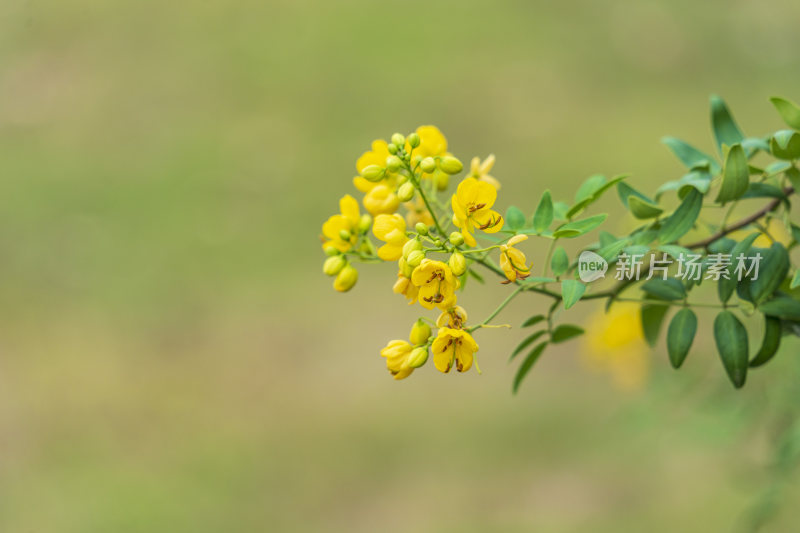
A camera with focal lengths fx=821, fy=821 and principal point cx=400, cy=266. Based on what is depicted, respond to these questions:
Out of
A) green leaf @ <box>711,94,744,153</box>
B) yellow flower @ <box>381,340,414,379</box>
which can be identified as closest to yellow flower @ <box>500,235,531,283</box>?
yellow flower @ <box>381,340,414,379</box>

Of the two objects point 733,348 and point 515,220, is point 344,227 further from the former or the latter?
point 733,348

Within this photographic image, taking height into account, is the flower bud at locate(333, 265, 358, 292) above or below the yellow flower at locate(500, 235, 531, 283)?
above

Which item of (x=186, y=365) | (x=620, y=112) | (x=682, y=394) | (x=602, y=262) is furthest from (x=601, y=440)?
(x=602, y=262)

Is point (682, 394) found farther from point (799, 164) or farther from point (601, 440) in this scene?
point (601, 440)

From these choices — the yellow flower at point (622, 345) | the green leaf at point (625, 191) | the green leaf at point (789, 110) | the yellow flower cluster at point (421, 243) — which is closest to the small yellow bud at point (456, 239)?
the yellow flower cluster at point (421, 243)

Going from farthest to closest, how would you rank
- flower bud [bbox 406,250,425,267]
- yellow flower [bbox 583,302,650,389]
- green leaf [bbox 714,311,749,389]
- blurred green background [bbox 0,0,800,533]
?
blurred green background [bbox 0,0,800,533] → yellow flower [bbox 583,302,650,389] → green leaf [bbox 714,311,749,389] → flower bud [bbox 406,250,425,267]

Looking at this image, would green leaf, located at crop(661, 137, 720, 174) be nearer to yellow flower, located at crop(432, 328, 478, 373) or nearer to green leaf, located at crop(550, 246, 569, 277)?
green leaf, located at crop(550, 246, 569, 277)

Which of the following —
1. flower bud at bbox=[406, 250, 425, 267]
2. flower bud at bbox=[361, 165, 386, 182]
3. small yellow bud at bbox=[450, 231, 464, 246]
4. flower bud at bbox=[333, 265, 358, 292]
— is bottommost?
flower bud at bbox=[406, 250, 425, 267]
